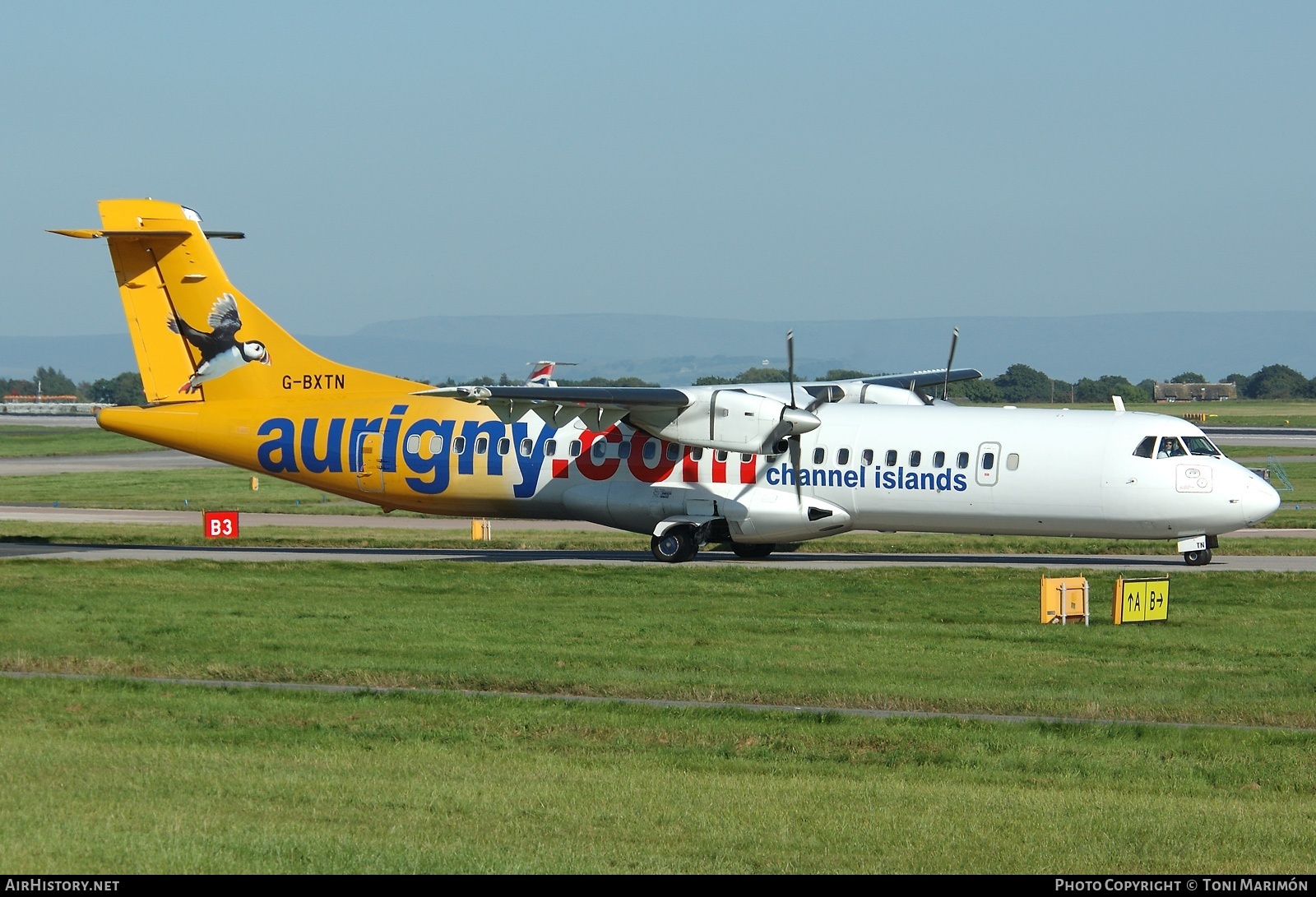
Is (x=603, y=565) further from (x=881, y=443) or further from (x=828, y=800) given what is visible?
(x=828, y=800)

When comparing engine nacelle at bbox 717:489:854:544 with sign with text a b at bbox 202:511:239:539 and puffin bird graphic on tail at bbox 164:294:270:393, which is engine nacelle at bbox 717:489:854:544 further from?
sign with text a b at bbox 202:511:239:539

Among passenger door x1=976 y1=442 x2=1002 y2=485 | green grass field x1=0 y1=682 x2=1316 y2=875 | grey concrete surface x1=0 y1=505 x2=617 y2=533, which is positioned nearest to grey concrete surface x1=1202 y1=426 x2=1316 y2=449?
grey concrete surface x1=0 y1=505 x2=617 y2=533

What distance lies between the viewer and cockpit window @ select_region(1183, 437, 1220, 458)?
1135 inches

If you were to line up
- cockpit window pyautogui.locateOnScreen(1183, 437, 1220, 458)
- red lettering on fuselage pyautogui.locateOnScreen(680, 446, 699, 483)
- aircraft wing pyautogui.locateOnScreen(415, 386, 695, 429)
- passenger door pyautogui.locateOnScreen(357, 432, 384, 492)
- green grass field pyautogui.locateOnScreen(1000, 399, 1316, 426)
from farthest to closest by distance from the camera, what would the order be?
green grass field pyautogui.locateOnScreen(1000, 399, 1316, 426), passenger door pyautogui.locateOnScreen(357, 432, 384, 492), red lettering on fuselage pyautogui.locateOnScreen(680, 446, 699, 483), aircraft wing pyautogui.locateOnScreen(415, 386, 695, 429), cockpit window pyautogui.locateOnScreen(1183, 437, 1220, 458)

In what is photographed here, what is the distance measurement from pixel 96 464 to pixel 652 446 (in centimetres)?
5507

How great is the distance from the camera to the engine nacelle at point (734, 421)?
29.9m

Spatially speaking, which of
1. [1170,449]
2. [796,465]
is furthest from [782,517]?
[1170,449]

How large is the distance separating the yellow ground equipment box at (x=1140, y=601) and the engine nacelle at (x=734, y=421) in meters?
9.44

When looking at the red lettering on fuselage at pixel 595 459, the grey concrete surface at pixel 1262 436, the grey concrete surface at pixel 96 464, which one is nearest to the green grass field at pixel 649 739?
the red lettering on fuselage at pixel 595 459

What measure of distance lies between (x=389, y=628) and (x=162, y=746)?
789cm

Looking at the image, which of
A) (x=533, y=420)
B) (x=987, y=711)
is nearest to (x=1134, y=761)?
(x=987, y=711)

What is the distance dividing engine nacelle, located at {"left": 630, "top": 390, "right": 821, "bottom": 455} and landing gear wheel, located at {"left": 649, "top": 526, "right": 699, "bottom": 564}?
1959mm

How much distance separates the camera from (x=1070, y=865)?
31.1 ft

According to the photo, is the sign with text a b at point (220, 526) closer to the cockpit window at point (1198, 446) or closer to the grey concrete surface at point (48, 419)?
the cockpit window at point (1198, 446)
